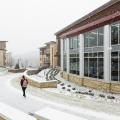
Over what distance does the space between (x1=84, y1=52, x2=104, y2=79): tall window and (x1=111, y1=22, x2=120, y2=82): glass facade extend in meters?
1.72

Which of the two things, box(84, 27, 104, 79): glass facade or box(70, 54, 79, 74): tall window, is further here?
box(70, 54, 79, 74): tall window

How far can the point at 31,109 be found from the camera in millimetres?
15945

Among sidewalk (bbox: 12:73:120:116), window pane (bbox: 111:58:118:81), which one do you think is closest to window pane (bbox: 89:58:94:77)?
window pane (bbox: 111:58:118:81)

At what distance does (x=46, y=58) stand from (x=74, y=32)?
4579 centimetres

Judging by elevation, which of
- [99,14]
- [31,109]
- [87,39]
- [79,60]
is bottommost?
[31,109]

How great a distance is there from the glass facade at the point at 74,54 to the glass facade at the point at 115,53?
819 centimetres

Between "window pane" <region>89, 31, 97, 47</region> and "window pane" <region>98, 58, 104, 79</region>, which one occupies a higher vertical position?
"window pane" <region>89, 31, 97, 47</region>

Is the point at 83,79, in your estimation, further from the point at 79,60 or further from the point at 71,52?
the point at 71,52

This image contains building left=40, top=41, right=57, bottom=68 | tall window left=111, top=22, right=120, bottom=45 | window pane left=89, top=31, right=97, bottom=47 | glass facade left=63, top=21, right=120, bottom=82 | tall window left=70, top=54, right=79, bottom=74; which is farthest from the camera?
building left=40, top=41, right=57, bottom=68

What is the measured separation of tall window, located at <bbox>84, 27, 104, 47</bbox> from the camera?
81.3ft

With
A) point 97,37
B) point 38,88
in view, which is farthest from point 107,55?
point 38,88

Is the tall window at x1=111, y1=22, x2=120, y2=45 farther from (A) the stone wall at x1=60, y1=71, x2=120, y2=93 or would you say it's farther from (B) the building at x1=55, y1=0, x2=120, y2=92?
(A) the stone wall at x1=60, y1=71, x2=120, y2=93

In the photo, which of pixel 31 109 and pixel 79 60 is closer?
pixel 31 109

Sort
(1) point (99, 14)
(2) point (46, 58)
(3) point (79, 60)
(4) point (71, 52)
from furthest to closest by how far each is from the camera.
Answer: (2) point (46, 58)
(4) point (71, 52)
(3) point (79, 60)
(1) point (99, 14)
